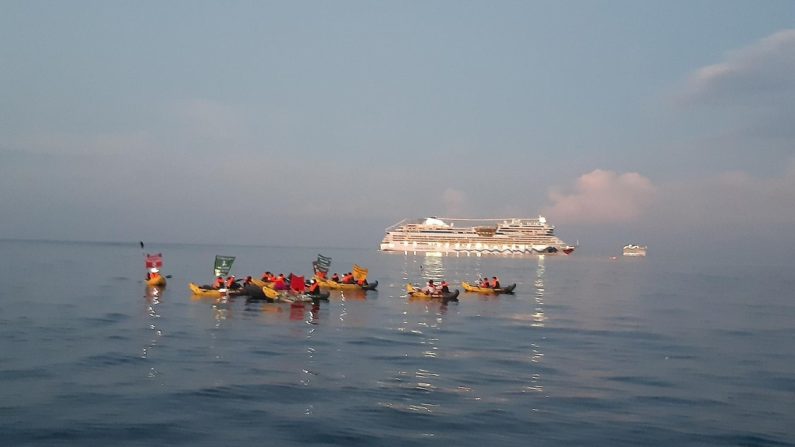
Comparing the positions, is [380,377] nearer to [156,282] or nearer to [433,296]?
[433,296]

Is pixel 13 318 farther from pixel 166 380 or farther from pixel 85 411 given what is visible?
pixel 85 411

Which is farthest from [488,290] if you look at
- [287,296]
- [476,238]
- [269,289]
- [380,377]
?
[476,238]

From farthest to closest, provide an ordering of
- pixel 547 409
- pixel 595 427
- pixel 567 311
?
pixel 567 311, pixel 547 409, pixel 595 427

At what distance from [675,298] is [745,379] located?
36912 millimetres

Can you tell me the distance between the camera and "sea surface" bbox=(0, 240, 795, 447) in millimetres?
15562

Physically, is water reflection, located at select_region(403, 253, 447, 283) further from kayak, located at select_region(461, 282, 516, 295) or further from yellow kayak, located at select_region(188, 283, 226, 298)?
yellow kayak, located at select_region(188, 283, 226, 298)

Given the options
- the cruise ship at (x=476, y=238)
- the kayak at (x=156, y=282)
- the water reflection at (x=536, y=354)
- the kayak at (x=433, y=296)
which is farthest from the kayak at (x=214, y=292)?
the cruise ship at (x=476, y=238)

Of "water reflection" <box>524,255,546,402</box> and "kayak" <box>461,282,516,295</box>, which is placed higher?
"kayak" <box>461,282,516,295</box>

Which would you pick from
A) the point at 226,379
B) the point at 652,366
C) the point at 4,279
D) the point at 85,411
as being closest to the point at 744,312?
the point at 652,366

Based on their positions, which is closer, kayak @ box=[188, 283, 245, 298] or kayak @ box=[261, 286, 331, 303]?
kayak @ box=[261, 286, 331, 303]

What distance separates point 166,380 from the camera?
1980cm

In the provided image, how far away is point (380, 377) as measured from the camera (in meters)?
21.0

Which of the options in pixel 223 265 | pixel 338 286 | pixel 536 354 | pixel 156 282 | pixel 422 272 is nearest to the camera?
pixel 536 354

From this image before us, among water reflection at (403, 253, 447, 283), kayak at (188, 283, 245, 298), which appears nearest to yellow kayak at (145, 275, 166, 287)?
kayak at (188, 283, 245, 298)
